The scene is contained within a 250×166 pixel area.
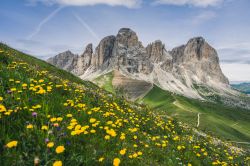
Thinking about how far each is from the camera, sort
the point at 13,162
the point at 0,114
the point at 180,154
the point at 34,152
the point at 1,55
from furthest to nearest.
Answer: the point at 1,55
the point at 180,154
the point at 0,114
the point at 34,152
the point at 13,162

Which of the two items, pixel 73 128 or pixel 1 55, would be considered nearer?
pixel 73 128

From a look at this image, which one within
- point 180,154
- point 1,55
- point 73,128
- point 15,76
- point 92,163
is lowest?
point 180,154

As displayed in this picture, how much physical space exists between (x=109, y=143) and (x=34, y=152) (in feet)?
7.88

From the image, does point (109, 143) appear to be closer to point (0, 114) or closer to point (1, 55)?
point (0, 114)

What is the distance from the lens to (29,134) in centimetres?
564

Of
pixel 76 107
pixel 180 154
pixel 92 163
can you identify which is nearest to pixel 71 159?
pixel 92 163

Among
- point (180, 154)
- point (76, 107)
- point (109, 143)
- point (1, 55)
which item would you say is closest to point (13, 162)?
point (109, 143)

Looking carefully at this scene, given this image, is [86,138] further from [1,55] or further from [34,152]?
[1,55]

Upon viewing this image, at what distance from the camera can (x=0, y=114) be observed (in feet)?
19.2

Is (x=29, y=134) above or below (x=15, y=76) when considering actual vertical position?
below

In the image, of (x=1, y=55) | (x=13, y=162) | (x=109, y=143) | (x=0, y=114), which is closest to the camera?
(x=13, y=162)

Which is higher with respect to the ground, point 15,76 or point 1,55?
point 1,55

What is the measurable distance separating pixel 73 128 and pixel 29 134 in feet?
3.97

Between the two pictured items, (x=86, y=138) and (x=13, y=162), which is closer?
(x=13, y=162)
